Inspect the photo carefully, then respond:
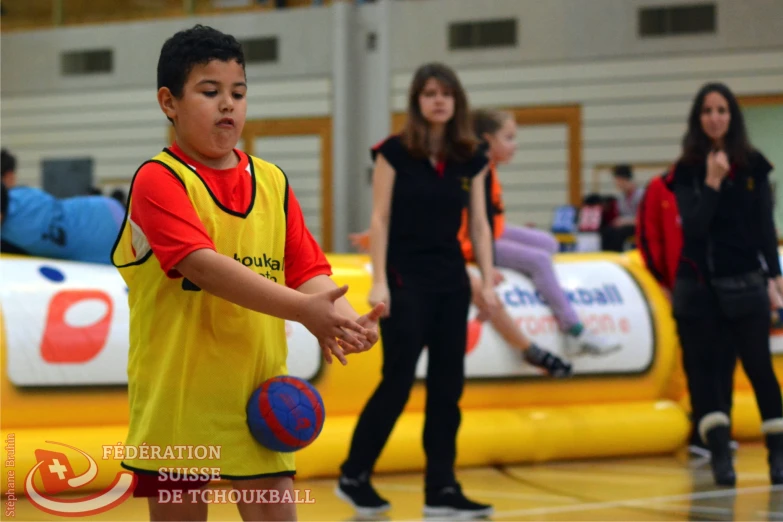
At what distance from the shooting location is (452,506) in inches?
143

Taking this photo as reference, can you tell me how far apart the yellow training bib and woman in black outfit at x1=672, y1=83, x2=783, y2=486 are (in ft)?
8.45

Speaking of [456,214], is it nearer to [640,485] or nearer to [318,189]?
[640,485]

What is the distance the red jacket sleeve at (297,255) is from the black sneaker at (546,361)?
9.29 feet

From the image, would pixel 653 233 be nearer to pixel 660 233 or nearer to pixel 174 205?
pixel 660 233

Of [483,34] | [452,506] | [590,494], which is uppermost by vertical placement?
[483,34]

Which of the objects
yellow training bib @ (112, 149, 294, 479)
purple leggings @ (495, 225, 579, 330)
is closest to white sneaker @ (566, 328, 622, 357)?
purple leggings @ (495, 225, 579, 330)

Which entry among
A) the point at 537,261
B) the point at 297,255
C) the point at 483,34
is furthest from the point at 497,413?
the point at 483,34

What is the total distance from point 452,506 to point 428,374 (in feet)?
1.50

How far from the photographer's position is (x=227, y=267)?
182 cm

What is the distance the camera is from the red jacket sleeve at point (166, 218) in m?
1.85

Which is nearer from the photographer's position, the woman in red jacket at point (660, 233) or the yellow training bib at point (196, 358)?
the yellow training bib at point (196, 358)

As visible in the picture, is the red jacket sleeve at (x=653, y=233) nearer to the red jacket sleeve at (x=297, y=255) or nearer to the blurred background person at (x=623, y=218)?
the red jacket sleeve at (x=297, y=255)

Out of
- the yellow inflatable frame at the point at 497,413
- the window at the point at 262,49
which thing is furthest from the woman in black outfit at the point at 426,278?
the window at the point at 262,49

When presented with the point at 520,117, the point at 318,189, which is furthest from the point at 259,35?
the point at 520,117
